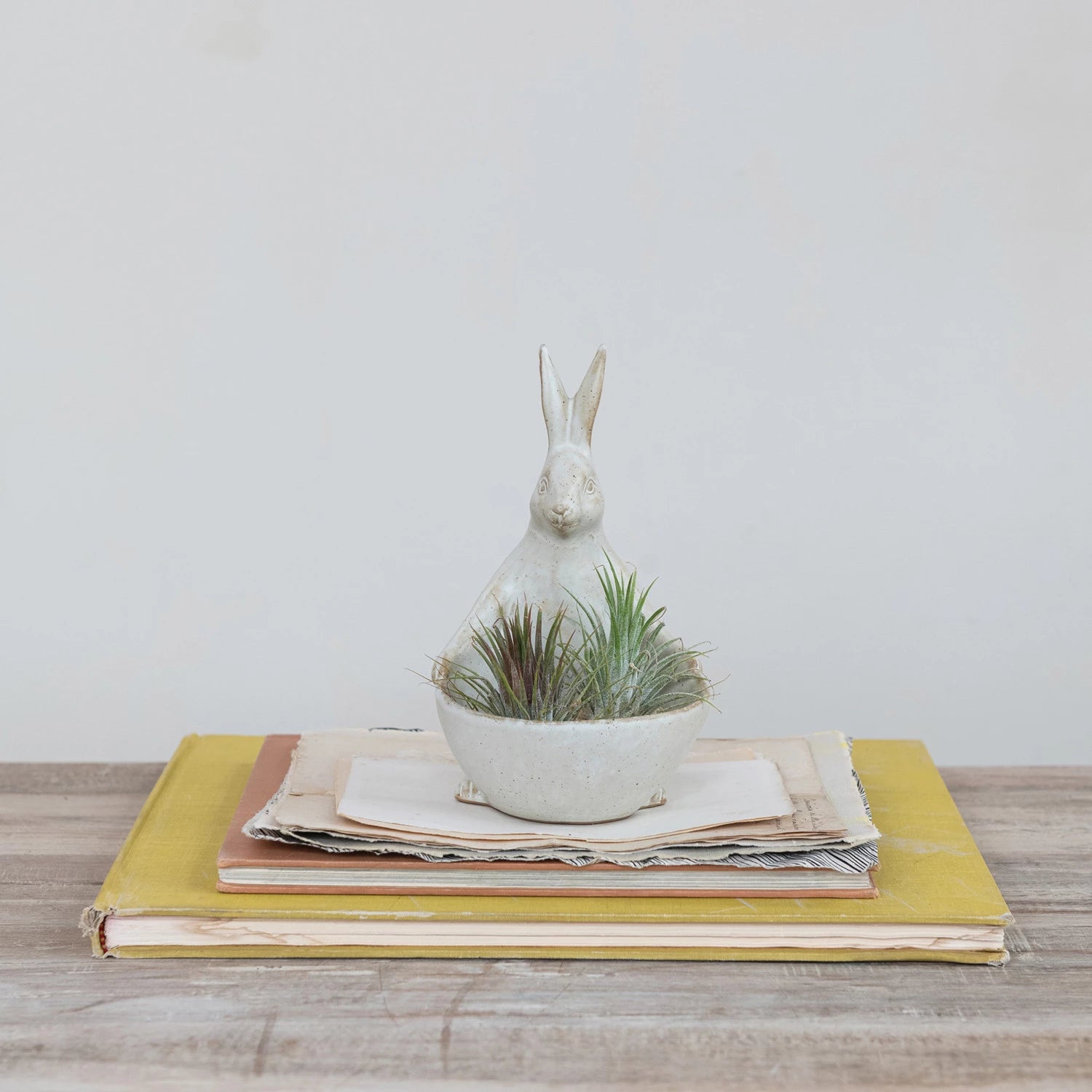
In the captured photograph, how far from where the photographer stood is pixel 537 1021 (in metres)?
0.81

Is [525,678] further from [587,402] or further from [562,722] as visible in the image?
[587,402]

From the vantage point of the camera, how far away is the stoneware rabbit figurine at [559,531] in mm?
995

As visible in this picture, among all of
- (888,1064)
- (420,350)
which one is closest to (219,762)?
(888,1064)

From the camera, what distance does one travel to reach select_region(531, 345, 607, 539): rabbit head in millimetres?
993

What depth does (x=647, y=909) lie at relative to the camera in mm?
886

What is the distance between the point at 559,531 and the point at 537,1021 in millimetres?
353

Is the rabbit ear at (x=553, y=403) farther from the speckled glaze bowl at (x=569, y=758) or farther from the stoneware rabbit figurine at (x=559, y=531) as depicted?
the speckled glaze bowl at (x=569, y=758)

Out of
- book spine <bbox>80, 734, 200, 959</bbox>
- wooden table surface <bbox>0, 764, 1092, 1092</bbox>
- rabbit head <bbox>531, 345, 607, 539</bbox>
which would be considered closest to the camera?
wooden table surface <bbox>0, 764, 1092, 1092</bbox>

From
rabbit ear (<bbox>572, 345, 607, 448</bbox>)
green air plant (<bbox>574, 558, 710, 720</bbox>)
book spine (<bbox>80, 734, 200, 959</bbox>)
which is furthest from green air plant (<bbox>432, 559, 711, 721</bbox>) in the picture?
book spine (<bbox>80, 734, 200, 959</bbox>)

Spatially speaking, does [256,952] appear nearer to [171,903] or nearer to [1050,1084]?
[171,903]

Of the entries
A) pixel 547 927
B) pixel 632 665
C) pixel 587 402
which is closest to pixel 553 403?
pixel 587 402

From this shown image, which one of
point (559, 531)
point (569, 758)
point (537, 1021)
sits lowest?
point (537, 1021)

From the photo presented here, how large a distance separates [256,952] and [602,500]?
40cm

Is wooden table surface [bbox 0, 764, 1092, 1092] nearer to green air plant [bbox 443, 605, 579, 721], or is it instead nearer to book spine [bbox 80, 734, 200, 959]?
book spine [bbox 80, 734, 200, 959]
